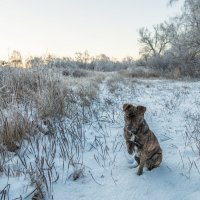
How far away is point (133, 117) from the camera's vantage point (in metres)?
2.86

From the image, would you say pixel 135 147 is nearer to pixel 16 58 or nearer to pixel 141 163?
pixel 141 163

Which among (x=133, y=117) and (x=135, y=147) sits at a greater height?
(x=133, y=117)

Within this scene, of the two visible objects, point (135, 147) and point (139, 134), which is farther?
point (135, 147)

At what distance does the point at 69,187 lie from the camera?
2.82 metres


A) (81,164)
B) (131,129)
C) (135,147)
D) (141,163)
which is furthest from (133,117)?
(81,164)

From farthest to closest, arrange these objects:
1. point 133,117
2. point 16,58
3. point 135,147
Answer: point 16,58 < point 135,147 < point 133,117

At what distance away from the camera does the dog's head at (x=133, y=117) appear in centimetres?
284

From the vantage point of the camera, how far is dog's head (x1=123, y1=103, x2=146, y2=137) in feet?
9.33

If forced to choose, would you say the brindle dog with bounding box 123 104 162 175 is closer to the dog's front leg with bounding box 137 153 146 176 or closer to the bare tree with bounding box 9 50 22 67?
the dog's front leg with bounding box 137 153 146 176

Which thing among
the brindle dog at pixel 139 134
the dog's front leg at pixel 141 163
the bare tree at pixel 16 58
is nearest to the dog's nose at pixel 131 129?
the brindle dog at pixel 139 134

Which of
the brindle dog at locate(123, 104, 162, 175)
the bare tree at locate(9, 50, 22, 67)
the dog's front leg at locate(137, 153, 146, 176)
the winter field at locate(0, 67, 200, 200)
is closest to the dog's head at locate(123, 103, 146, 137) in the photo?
the brindle dog at locate(123, 104, 162, 175)

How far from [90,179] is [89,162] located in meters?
0.45

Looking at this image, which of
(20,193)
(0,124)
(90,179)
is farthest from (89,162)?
(0,124)

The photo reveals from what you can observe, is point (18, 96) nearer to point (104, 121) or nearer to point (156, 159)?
point (104, 121)
